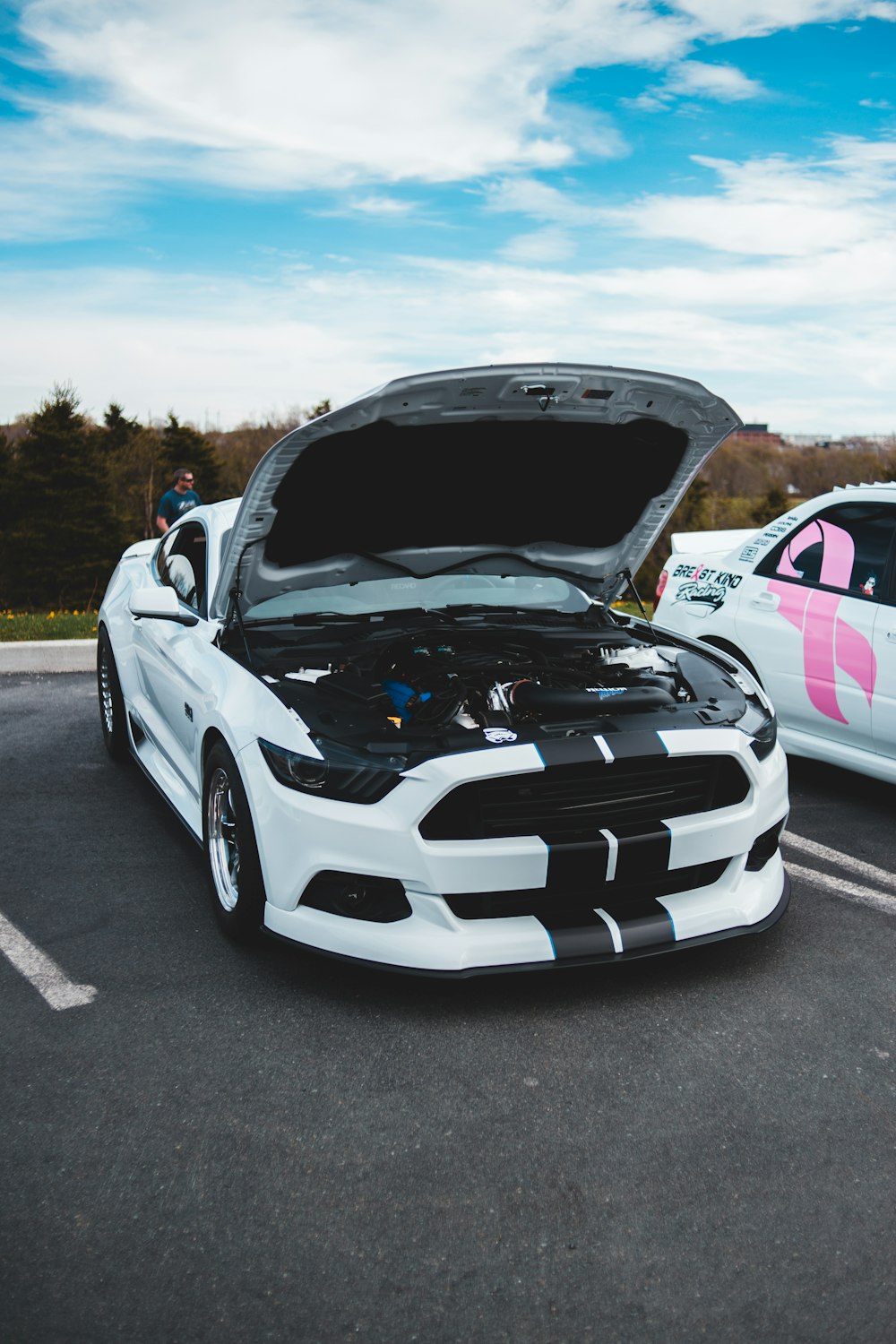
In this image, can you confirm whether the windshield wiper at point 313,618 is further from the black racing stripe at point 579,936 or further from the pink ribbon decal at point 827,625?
the pink ribbon decal at point 827,625

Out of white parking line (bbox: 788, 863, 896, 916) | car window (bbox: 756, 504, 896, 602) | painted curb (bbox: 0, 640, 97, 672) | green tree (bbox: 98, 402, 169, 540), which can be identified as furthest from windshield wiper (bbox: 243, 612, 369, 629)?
green tree (bbox: 98, 402, 169, 540)

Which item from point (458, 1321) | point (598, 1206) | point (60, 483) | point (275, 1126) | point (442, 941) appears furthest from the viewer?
point (60, 483)

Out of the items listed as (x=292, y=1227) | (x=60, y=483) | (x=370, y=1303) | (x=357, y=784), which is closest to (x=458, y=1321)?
(x=370, y=1303)

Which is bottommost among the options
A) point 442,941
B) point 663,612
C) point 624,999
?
point 624,999

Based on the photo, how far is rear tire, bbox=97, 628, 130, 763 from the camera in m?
5.97

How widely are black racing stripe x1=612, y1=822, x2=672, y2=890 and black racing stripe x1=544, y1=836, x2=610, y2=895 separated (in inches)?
2.3

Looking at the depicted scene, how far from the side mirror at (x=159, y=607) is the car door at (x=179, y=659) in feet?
0.24

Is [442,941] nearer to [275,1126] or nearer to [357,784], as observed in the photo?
[357,784]

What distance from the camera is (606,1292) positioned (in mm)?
2186

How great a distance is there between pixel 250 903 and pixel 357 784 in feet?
2.15

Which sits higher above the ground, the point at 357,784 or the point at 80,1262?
the point at 357,784

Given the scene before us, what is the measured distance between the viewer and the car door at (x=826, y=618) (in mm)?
5254

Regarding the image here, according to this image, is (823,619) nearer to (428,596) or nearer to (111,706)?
(428,596)

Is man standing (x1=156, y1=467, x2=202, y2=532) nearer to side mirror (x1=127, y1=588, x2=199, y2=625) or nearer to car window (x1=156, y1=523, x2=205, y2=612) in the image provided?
car window (x1=156, y1=523, x2=205, y2=612)
